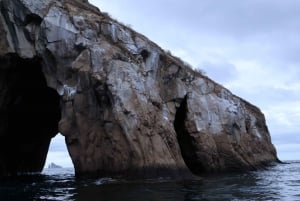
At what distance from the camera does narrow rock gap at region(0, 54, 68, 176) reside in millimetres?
37594

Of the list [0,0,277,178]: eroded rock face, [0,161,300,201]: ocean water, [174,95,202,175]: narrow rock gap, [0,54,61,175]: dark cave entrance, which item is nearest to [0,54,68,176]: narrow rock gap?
[0,54,61,175]: dark cave entrance

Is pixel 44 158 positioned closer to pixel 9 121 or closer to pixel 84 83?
pixel 9 121

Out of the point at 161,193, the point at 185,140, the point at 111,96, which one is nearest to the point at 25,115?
the point at 111,96

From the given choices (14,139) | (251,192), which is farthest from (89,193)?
(14,139)

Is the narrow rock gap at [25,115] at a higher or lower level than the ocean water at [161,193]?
higher

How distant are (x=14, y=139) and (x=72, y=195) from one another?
25.8 m

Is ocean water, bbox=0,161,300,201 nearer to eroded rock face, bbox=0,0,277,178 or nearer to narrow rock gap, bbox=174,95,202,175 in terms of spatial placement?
eroded rock face, bbox=0,0,277,178

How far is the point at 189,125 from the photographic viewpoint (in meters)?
38.3

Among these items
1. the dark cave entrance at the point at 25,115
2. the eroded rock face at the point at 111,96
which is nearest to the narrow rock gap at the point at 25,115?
the dark cave entrance at the point at 25,115

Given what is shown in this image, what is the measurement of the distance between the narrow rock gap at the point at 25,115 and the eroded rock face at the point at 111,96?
14 cm

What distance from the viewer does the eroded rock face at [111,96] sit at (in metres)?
31.0

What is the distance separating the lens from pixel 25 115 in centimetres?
4453

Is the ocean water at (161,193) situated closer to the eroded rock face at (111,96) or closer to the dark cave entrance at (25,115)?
the eroded rock face at (111,96)

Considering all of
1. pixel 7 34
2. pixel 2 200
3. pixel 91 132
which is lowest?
pixel 2 200
